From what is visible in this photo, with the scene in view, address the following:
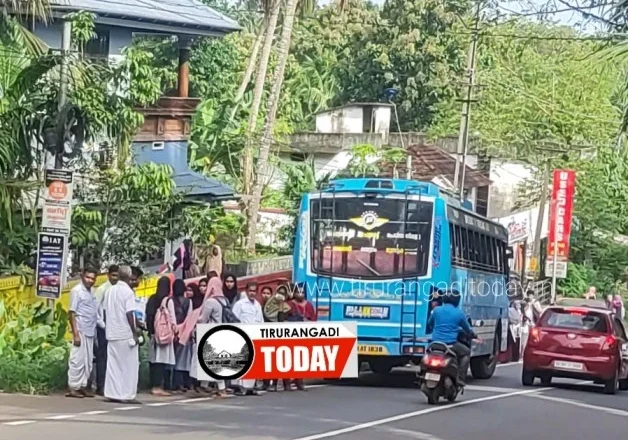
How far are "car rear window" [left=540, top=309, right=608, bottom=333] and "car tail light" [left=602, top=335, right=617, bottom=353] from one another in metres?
0.18

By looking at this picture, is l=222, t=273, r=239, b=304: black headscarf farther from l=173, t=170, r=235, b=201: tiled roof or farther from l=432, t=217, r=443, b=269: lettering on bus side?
l=173, t=170, r=235, b=201: tiled roof

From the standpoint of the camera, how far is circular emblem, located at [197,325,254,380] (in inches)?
259

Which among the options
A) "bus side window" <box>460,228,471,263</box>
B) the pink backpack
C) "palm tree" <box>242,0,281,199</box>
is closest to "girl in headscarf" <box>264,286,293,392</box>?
the pink backpack

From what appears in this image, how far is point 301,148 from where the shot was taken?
55406 mm

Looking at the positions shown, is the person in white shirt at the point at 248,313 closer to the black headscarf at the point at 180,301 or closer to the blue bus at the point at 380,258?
the black headscarf at the point at 180,301

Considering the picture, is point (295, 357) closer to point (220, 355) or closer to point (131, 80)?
point (220, 355)

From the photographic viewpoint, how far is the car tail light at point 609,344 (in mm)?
23469

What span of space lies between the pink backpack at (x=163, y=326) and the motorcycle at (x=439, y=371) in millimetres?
3700

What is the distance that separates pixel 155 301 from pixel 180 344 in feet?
2.90

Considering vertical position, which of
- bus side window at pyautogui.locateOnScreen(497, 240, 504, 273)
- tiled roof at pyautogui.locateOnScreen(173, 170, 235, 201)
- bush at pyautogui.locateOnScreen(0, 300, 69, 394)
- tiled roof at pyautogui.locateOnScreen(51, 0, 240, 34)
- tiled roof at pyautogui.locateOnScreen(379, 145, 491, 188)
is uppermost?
tiled roof at pyautogui.locateOnScreen(51, 0, 240, 34)

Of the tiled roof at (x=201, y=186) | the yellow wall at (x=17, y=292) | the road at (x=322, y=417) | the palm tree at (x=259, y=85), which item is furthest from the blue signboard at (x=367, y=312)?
the palm tree at (x=259, y=85)

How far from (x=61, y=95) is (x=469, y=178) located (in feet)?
121

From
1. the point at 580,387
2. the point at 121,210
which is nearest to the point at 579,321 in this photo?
the point at 580,387

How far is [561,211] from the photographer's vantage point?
52.1 m
